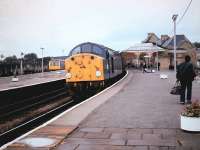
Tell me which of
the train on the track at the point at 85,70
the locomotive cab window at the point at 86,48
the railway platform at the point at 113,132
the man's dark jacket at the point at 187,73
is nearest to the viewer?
the railway platform at the point at 113,132

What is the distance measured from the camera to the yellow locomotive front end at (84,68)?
79.9 ft

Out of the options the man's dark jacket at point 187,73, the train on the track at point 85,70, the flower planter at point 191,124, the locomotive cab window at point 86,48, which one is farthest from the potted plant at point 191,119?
the locomotive cab window at point 86,48

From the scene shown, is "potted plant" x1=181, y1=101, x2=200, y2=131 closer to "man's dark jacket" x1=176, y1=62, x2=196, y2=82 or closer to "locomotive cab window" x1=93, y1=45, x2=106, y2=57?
"man's dark jacket" x1=176, y1=62, x2=196, y2=82

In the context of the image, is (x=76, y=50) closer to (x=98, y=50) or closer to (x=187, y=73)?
(x=98, y=50)

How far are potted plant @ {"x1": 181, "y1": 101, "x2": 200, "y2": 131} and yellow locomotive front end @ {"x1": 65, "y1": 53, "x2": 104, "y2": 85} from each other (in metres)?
14.5

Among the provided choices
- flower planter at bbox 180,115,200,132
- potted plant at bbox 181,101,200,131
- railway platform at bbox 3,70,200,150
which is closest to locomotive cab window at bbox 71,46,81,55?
railway platform at bbox 3,70,200,150

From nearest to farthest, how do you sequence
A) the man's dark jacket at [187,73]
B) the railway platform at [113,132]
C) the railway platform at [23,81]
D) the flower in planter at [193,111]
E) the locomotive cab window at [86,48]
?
the railway platform at [113,132] < the flower in planter at [193,111] < the man's dark jacket at [187,73] < the locomotive cab window at [86,48] < the railway platform at [23,81]

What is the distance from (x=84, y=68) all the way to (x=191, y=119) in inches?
585

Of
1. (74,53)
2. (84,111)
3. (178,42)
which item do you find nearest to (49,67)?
(178,42)

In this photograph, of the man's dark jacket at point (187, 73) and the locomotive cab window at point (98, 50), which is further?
the locomotive cab window at point (98, 50)

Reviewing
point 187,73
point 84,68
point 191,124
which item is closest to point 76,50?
point 84,68

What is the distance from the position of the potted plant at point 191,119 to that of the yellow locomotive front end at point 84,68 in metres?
14.5

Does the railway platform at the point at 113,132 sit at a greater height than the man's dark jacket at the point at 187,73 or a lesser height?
lesser

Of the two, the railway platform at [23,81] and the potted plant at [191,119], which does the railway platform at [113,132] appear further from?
the railway platform at [23,81]
